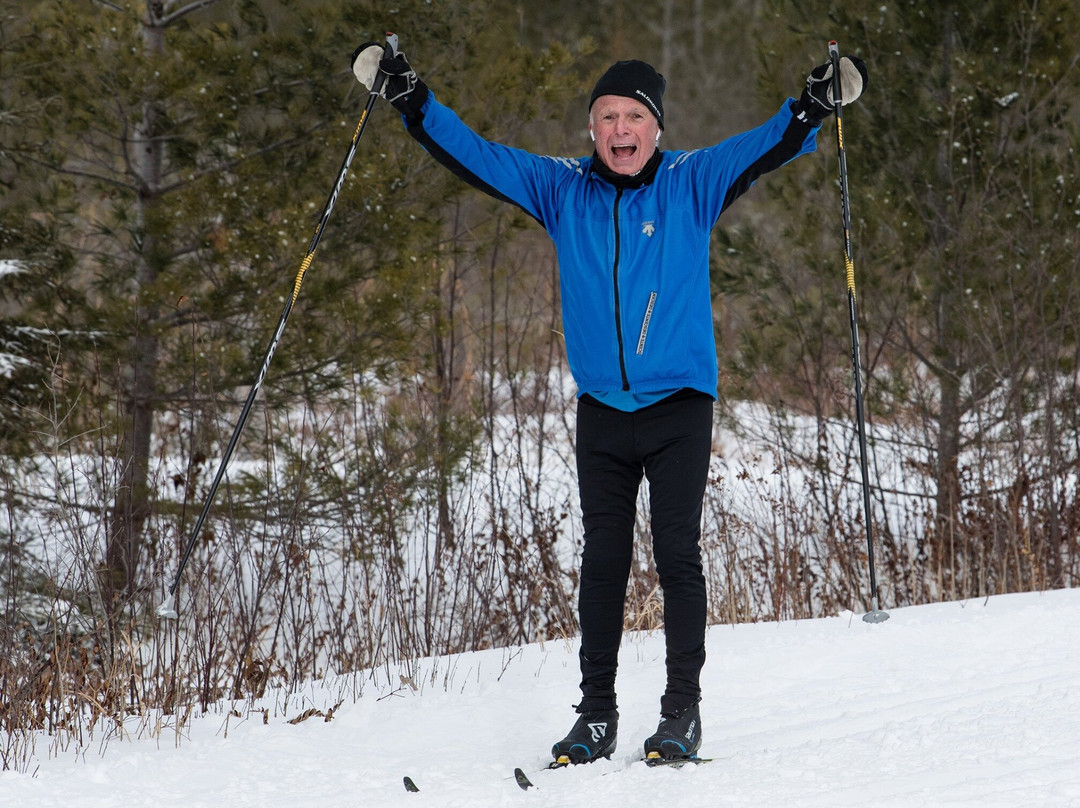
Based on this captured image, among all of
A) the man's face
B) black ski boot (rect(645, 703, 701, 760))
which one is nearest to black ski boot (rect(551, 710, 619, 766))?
black ski boot (rect(645, 703, 701, 760))

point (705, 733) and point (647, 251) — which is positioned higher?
point (647, 251)

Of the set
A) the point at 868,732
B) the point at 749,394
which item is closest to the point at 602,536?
the point at 868,732

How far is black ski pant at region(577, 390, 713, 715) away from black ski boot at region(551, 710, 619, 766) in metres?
0.03

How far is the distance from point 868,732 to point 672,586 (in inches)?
25.2

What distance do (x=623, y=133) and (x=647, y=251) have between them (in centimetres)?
33

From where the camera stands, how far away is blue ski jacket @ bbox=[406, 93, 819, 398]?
2.75m

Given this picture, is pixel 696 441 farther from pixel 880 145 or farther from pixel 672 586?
pixel 880 145

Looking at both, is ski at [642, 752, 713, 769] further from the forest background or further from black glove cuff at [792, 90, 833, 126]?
the forest background

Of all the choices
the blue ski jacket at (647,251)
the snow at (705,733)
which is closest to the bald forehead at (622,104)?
the blue ski jacket at (647,251)

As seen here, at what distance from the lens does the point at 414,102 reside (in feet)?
9.45

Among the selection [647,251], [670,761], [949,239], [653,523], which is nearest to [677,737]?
[670,761]

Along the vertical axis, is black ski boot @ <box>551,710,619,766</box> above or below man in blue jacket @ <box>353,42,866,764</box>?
below

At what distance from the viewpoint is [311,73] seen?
5.55 meters

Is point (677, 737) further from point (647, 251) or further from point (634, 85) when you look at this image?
point (634, 85)
